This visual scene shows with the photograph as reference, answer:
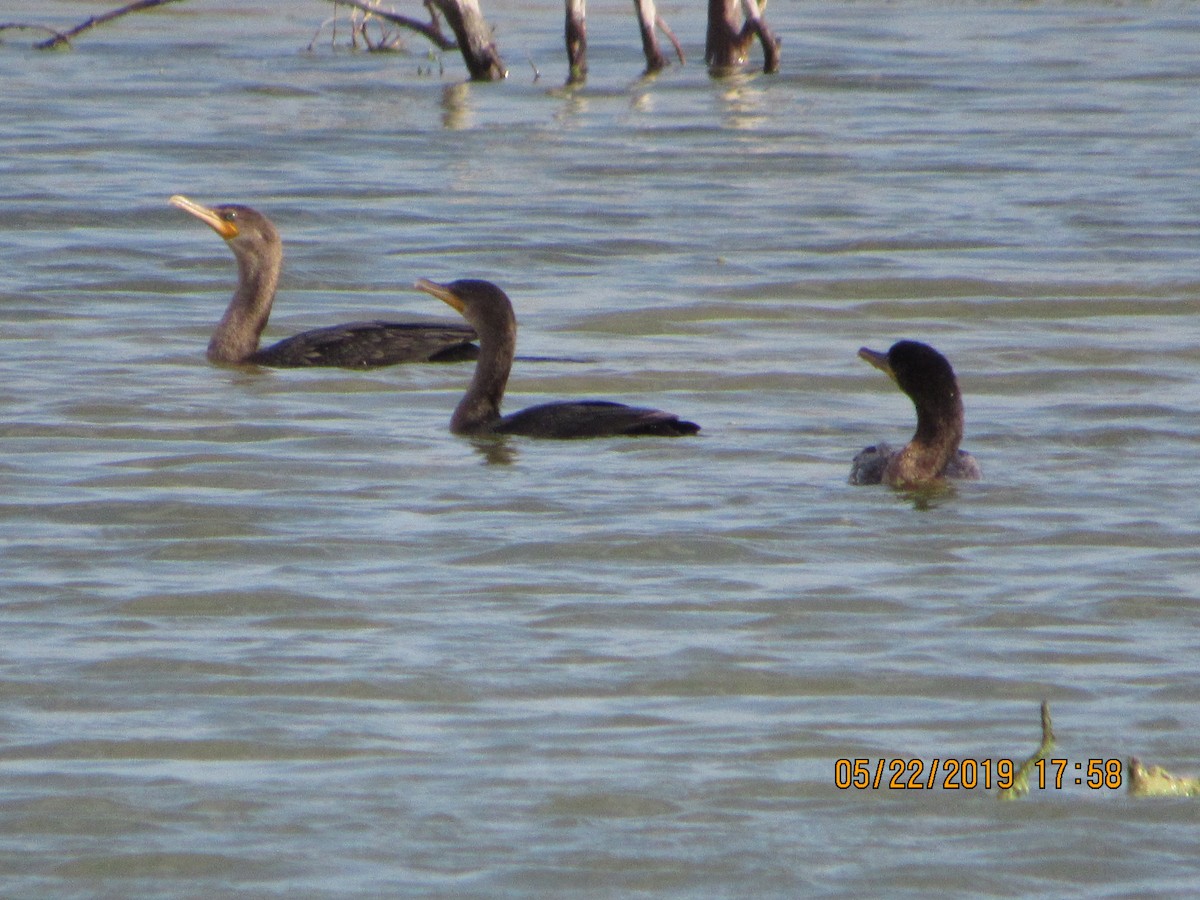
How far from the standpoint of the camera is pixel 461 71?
2561 centimetres

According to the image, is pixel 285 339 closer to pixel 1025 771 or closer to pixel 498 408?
pixel 498 408

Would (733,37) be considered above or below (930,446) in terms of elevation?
below

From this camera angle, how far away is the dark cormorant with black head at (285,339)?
1123cm

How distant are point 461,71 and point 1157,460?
17.0 m

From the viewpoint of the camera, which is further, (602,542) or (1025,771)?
(602,542)

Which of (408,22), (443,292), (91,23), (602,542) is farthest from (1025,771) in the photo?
(91,23)

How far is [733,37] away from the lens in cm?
2466

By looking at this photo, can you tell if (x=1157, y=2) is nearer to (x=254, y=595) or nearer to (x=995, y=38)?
(x=995, y=38)

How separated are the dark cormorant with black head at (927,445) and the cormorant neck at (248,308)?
3608mm

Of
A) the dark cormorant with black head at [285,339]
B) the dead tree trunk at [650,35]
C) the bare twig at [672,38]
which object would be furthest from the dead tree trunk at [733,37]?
the dark cormorant with black head at [285,339]

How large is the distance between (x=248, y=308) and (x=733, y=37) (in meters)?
13.5

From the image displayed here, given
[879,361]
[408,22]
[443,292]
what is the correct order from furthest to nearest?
[408,22]
[443,292]
[879,361]

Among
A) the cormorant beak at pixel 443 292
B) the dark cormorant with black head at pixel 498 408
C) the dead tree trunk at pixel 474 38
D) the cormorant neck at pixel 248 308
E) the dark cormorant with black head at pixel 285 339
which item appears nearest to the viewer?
the dark cormorant with black head at pixel 498 408

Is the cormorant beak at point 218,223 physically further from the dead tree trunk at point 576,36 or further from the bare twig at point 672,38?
the bare twig at point 672,38
